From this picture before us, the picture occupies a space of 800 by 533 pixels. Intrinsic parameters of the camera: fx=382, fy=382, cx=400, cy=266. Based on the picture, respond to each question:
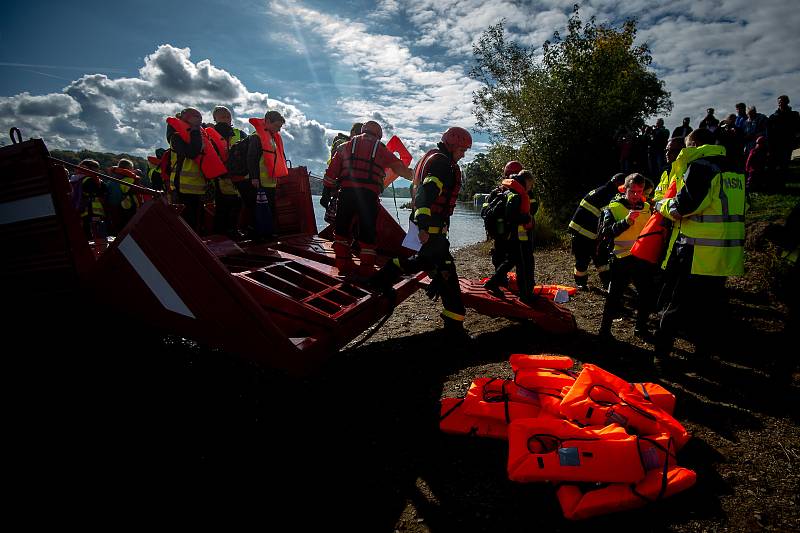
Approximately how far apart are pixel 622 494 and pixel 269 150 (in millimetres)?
5866

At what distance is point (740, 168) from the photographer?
3.40 meters

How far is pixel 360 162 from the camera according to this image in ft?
14.8

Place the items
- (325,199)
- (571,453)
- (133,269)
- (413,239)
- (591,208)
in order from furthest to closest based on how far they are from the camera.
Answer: (325,199) → (591,208) → (413,239) → (133,269) → (571,453)

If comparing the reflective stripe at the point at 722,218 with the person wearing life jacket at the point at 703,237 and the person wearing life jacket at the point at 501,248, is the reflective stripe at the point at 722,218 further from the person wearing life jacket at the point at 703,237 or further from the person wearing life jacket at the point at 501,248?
the person wearing life jacket at the point at 501,248

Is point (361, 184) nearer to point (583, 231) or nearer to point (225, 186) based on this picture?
point (225, 186)

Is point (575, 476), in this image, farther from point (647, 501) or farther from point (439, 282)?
point (439, 282)

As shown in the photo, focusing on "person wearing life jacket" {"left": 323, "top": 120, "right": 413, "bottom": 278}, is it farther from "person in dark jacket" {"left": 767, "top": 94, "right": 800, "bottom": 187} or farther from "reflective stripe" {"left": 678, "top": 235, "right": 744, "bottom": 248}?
"person in dark jacket" {"left": 767, "top": 94, "right": 800, "bottom": 187}

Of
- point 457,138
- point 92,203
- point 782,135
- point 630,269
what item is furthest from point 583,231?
point 92,203

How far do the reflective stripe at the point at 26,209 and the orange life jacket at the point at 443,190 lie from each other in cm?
298

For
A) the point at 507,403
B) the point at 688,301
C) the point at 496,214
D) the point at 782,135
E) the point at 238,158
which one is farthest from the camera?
the point at 782,135

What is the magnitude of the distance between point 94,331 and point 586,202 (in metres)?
6.72

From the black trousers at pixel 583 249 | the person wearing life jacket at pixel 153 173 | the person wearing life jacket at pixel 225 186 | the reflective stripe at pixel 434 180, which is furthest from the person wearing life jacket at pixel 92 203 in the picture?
the black trousers at pixel 583 249

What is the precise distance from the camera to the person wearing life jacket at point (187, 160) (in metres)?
5.36

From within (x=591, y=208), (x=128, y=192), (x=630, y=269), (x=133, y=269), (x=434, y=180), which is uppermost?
(x=128, y=192)
